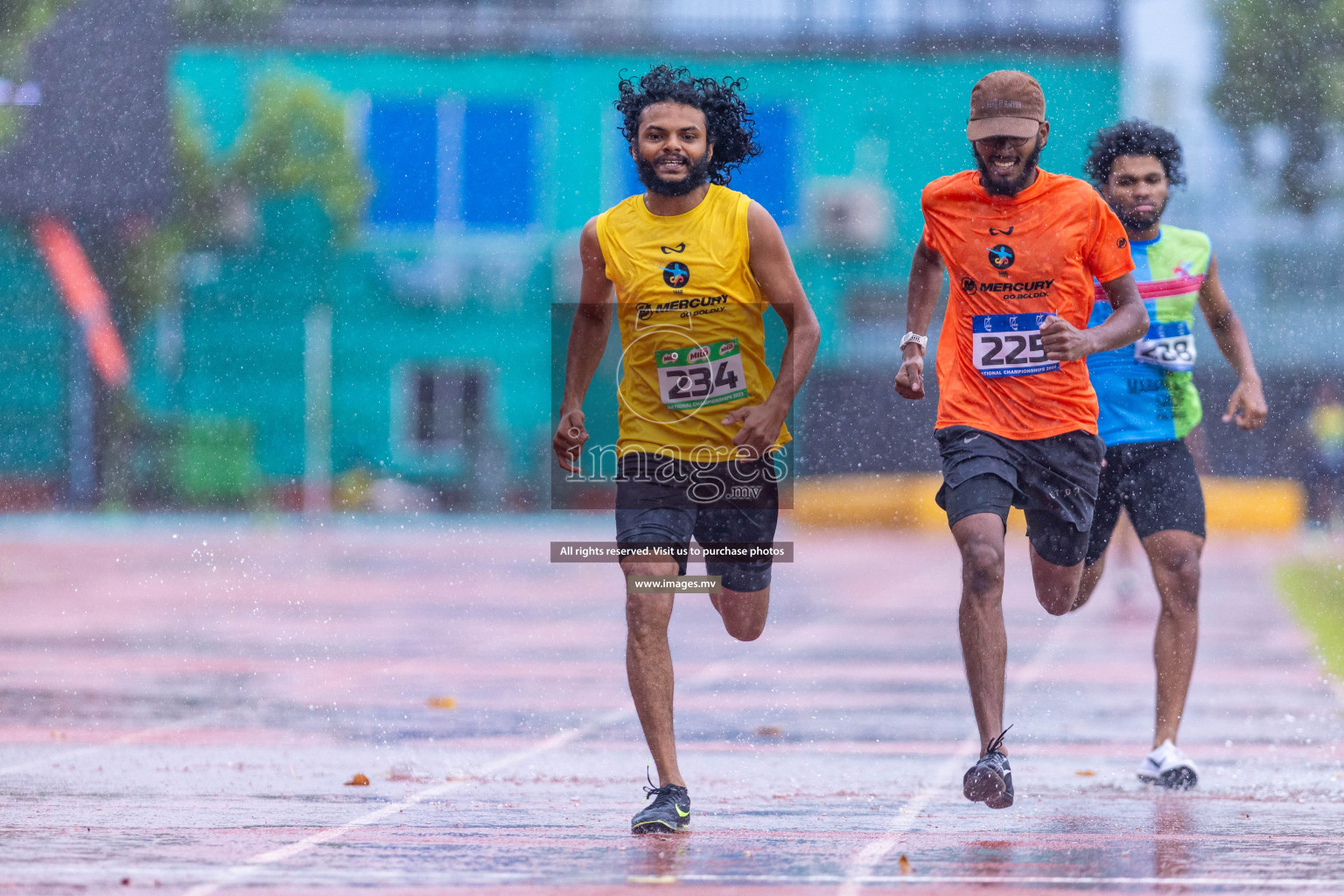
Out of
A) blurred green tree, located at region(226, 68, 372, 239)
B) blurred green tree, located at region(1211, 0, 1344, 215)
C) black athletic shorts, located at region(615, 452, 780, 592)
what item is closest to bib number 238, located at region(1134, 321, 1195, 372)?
black athletic shorts, located at region(615, 452, 780, 592)

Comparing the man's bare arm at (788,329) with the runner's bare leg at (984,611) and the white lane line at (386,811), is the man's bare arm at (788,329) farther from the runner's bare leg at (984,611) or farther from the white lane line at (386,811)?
the white lane line at (386,811)

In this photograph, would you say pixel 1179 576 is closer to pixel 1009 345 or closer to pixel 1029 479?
pixel 1029 479

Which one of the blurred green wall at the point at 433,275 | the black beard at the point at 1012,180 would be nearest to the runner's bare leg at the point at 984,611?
the black beard at the point at 1012,180

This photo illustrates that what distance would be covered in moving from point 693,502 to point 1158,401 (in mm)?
1836

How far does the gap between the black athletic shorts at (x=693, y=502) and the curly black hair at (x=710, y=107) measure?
0.91 m

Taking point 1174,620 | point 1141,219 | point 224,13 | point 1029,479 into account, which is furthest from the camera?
point 224,13

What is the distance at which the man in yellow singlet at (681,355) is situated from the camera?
5.81 metres

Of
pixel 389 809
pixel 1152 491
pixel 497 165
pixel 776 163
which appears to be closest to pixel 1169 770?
pixel 1152 491

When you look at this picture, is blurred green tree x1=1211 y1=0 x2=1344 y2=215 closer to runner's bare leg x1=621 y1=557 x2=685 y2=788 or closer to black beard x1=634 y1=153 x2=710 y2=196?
black beard x1=634 y1=153 x2=710 y2=196

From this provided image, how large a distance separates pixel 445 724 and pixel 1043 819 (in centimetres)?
337

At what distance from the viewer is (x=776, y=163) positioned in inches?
798

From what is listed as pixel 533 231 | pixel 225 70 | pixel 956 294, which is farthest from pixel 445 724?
pixel 225 70

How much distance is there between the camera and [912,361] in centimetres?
608

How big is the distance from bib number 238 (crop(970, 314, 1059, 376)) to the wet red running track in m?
1.30
